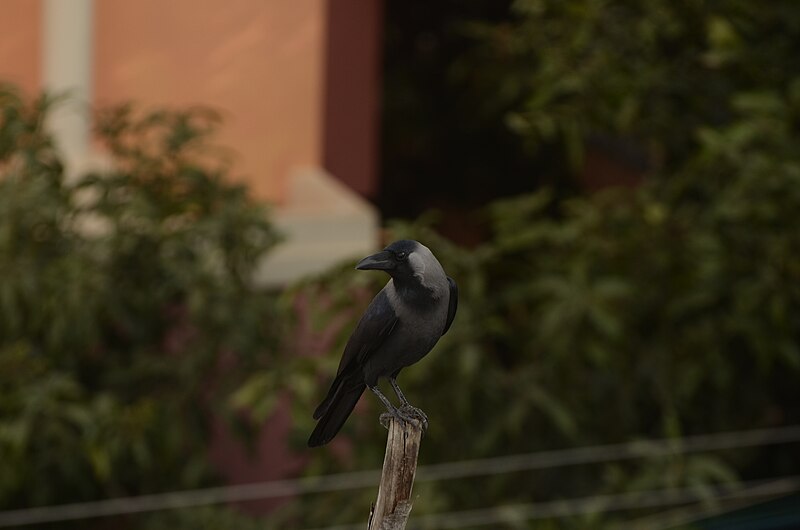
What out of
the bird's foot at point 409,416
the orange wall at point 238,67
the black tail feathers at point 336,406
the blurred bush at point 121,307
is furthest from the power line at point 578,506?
the black tail feathers at point 336,406

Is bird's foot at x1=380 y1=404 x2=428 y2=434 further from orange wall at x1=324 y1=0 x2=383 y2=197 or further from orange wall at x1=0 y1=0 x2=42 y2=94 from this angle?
orange wall at x1=324 y1=0 x2=383 y2=197

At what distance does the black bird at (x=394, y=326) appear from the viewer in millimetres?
A: 1232

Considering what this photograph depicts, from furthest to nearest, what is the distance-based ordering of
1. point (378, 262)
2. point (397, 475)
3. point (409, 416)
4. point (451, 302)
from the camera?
point (397, 475)
point (409, 416)
point (451, 302)
point (378, 262)

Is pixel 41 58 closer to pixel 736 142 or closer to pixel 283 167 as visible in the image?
pixel 283 167

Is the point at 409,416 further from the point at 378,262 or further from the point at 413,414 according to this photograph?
the point at 378,262

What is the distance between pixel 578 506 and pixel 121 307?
202cm

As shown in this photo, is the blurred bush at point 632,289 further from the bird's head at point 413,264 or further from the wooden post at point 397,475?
the bird's head at point 413,264

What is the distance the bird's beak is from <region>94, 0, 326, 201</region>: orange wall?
5.25 m

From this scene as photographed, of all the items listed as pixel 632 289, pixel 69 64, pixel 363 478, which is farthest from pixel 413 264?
pixel 69 64

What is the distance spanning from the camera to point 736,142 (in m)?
6.15

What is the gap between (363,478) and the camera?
5.80 metres

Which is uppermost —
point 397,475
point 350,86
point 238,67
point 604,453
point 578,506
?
point 397,475

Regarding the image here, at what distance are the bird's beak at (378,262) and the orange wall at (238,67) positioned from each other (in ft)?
17.2

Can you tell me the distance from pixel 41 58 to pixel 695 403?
3.22 m
